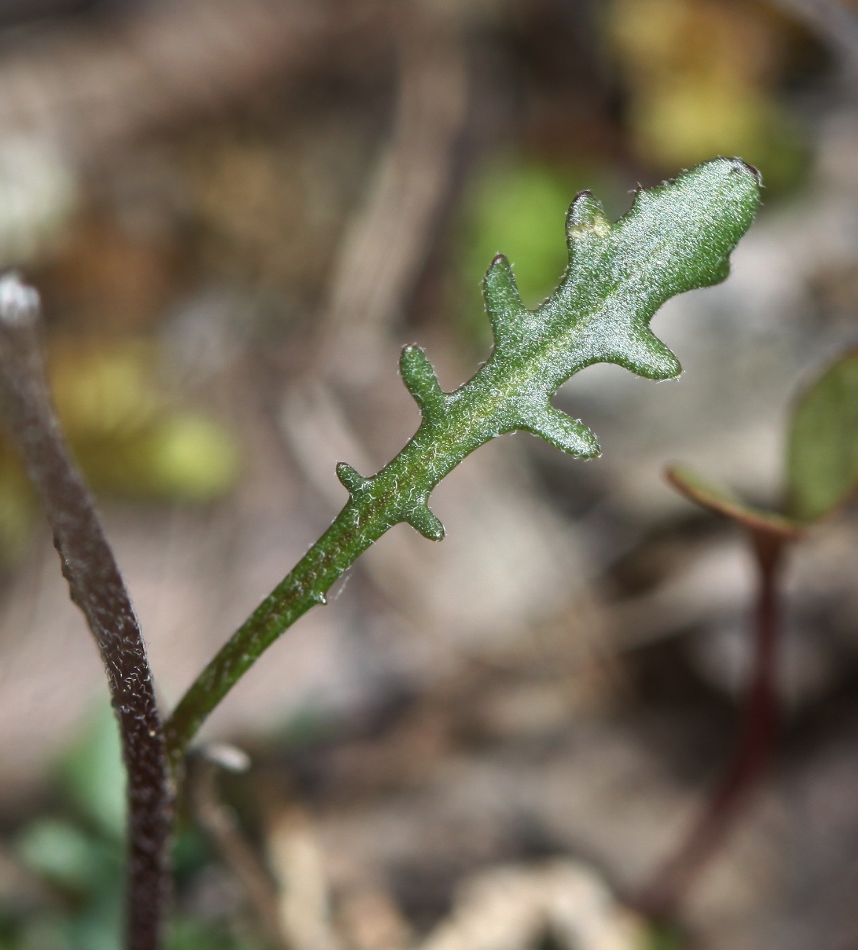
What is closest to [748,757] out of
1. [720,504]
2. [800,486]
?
[800,486]

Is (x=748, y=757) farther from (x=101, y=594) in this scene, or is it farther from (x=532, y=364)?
(x=101, y=594)

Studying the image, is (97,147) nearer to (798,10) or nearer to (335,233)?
(335,233)

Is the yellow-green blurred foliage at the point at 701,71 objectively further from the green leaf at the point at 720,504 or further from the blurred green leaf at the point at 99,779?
the blurred green leaf at the point at 99,779

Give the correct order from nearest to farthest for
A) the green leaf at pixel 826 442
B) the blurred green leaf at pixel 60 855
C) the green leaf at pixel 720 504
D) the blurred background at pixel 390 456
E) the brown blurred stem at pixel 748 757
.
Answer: the green leaf at pixel 720 504 → the green leaf at pixel 826 442 → the brown blurred stem at pixel 748 757 → the blurred green leaf at pixel 60 855 → the blurred background at pixel 390 456

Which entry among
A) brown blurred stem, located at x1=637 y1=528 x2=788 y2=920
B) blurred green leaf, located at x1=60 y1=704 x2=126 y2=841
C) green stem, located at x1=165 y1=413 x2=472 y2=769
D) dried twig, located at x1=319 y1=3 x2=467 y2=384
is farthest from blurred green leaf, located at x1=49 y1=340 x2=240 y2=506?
green stem, located at x1=165 y1=413 x2=472 y2=769

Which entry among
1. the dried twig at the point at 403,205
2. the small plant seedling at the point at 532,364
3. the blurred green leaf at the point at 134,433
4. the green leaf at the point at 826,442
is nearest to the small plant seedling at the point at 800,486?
the green leaf at the point at 826,442
